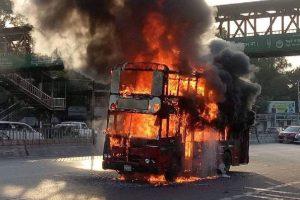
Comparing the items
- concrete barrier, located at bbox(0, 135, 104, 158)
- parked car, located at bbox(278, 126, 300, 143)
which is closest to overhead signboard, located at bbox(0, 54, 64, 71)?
concrete barrier, located at bbox(0, 135, 104, 158)

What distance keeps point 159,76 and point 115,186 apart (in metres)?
2.85

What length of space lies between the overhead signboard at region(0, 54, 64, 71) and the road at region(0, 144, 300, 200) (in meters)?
25.7

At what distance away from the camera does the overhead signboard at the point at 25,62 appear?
42487mm

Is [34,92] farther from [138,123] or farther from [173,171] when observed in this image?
[173,171]

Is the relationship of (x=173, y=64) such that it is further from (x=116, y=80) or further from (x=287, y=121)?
(x=287, y=121)

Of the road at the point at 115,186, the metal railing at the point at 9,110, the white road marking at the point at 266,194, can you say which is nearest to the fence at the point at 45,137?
the road at the point at 115,186

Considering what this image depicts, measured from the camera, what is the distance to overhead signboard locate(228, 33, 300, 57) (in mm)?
32125

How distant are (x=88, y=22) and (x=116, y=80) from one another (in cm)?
257

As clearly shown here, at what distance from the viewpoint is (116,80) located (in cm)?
1380

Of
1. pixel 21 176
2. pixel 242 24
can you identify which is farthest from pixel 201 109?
pixel 242 24

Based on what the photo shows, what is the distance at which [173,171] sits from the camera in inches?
542

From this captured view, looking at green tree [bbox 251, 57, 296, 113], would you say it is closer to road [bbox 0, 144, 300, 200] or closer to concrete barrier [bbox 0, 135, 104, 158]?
concrete barrier [bbox 0, 135, 104, 158]

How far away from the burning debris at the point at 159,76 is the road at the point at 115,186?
0.76m

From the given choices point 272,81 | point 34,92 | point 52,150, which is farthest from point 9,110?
point 272,81
